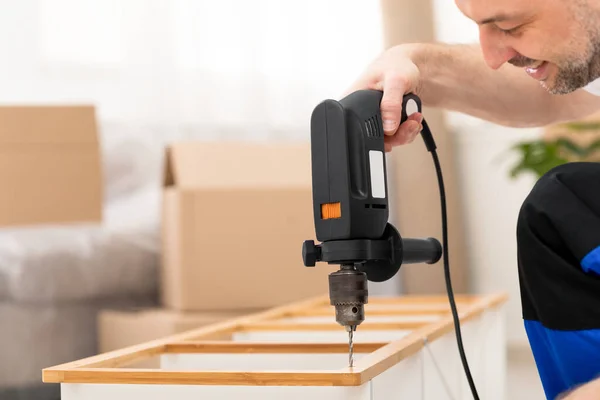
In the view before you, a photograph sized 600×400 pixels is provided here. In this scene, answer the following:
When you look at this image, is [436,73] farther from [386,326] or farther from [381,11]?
[381,11]

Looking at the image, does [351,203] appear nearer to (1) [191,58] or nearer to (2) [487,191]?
(1) [191,58]

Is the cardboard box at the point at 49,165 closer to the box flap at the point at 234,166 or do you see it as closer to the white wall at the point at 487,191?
the box flap at the point at 234,166

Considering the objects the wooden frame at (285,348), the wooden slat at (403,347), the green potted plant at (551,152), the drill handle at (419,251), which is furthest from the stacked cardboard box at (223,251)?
the drill handle at (419,251)

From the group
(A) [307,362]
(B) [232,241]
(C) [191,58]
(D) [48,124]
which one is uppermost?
(C) [191,58]

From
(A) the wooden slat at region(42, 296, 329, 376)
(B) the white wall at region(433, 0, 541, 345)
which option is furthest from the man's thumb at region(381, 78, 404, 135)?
(B) the white wall at region(433, 0, 541, 345)

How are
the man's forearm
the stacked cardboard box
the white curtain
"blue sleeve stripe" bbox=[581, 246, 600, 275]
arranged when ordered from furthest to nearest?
the white curtain
the stacked cardboard box
the man's forearm
"blue sleeve stripe" bbox=[581, 246, 600, 275]

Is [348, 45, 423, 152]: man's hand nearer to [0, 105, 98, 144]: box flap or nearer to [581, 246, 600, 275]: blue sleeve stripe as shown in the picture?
[581, 246, 600, 275]: blue sleeve stripe

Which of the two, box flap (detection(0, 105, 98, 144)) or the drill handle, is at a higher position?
box flap (detection(0, 105, 98, 144))

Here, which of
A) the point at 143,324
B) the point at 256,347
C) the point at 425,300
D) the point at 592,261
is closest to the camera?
the point at 592,261

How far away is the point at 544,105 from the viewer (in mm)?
1372

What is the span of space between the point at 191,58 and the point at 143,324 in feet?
3.24

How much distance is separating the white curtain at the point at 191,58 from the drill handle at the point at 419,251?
179 centimetres

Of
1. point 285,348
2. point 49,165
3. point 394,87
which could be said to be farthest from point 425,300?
point 49,165

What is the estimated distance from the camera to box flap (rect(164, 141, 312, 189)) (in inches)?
95.8
